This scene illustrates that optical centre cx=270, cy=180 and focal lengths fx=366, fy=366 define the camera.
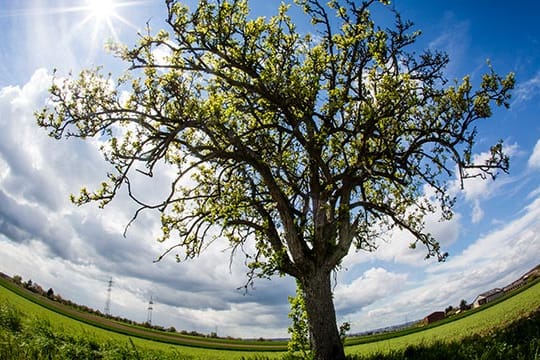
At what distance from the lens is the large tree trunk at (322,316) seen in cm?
1268

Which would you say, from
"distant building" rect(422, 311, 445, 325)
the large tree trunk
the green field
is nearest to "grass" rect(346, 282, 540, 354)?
the green field

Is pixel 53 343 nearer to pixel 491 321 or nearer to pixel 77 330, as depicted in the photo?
pixel 77 330

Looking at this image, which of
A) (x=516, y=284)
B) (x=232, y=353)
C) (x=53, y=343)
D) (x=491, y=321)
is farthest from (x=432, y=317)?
(x=53, y=343)

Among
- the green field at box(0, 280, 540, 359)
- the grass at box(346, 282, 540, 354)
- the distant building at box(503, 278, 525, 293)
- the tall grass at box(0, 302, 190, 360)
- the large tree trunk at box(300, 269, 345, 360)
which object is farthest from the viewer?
the distant building at box(503, 278, 525, 293)

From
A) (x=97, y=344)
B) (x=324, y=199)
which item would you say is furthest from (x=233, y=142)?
(x=97, y=344)

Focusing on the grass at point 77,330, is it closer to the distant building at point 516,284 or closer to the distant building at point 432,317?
the distant building at point 516,284

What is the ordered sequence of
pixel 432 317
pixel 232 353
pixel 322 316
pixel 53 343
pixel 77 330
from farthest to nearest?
1. pixel 432 317
2. pixel 232 353
3. pixel 77 330
4. pixel 322 316
5. pixel 53 343

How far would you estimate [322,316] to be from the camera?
13.1 m

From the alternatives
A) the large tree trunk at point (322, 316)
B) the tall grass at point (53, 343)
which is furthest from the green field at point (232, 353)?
the large tree trunk at point (322, 316)

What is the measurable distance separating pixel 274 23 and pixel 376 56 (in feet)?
15.4

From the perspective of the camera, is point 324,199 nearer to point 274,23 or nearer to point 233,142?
point 233,142

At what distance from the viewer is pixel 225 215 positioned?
14.2m

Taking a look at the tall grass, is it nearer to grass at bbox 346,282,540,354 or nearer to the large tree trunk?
the large tree trunk

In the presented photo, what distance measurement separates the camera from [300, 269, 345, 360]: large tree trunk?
1268 centimetres
